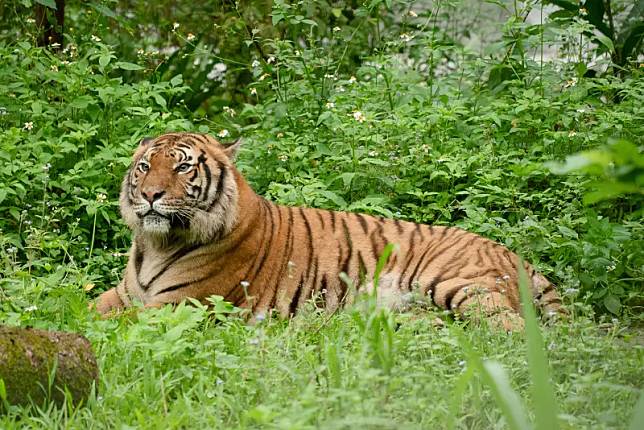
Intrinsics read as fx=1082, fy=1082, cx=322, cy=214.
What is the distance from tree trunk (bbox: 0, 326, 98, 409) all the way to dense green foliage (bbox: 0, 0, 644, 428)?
0.11 meters

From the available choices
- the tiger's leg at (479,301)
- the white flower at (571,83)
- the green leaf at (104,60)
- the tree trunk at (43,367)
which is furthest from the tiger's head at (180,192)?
the white flower at (571,83)

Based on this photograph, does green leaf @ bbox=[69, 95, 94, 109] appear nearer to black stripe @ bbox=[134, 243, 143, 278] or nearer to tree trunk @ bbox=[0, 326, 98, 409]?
black stripe @ bbox=[134, 243, 143, 278]

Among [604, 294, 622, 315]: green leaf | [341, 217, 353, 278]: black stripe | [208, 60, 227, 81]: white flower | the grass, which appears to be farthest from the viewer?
[208, 60, 227, 81]: white flower

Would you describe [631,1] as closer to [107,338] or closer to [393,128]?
[393,128]

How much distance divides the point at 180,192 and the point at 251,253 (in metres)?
0.50

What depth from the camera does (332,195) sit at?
6367 mm

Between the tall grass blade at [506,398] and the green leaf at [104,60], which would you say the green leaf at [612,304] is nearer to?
the tall grass blade at [506,398]

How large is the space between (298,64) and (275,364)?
153 inches

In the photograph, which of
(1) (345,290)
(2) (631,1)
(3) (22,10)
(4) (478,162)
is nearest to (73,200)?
(1) (345,290)

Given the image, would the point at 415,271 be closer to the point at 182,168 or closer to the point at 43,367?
the point at 182,168

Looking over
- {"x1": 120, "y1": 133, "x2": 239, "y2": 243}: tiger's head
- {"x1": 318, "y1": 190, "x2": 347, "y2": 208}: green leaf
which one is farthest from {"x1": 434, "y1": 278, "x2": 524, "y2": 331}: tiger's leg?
{"x1": 120, "y1": 133, "x2": 239, "y2": 243}: tiger's head

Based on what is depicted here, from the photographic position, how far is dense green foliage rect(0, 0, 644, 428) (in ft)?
12.0

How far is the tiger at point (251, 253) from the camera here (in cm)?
544

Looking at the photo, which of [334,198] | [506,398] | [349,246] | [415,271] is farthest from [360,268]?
[506,398]
